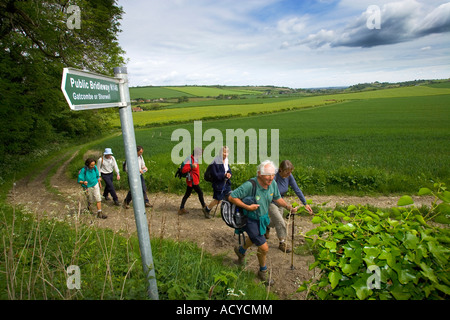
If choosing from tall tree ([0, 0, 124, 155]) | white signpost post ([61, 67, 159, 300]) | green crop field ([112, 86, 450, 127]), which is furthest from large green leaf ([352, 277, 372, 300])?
green crop field ([112, 86, 450, 127])

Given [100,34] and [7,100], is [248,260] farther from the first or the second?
[100,34]

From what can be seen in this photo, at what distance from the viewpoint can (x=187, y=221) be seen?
22.1 feet

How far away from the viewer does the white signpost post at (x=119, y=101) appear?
1.62 meters

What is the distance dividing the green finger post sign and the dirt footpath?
4.81 feet

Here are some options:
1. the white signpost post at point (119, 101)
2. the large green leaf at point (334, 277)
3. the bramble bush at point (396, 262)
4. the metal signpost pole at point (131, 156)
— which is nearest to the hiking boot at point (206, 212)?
the white signpost post at point (119, 101)

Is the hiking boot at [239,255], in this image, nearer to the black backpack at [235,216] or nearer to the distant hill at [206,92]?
the black backpack at [235,216]

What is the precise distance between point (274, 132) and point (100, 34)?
52.4ft

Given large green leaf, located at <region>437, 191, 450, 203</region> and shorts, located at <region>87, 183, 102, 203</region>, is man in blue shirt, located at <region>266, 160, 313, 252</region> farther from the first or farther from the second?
shorts, located at <region>87, 183, 102, 203</region>

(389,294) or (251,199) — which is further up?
(389,294)

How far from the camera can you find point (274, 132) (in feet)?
78.7

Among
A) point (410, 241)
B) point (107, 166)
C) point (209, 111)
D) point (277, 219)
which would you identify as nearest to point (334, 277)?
point (410, 241)

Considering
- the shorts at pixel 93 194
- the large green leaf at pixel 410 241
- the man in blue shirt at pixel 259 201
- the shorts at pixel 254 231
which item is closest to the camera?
the large green leaf at pixel 410 241

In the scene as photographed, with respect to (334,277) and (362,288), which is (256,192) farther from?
(362,288)
